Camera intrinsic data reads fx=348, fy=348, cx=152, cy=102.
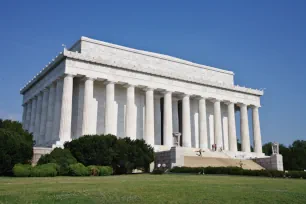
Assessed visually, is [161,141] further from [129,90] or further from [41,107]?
[41,107]

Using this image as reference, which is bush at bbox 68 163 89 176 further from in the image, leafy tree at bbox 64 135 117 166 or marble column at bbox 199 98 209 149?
marble column at bbox 199 98 209 149

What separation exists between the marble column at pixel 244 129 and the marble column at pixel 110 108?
27.1 meters

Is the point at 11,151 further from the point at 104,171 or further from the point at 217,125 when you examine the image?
the point at 217,125

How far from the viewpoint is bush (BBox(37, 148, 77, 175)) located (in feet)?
113

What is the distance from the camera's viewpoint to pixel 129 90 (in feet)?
193

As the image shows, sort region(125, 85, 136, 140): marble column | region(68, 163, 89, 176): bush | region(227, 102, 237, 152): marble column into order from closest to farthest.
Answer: region(68, 163, 89, 176): bush
region(125, 85, 136, 140): marble column
region(227, 102, 237, 152): marble column

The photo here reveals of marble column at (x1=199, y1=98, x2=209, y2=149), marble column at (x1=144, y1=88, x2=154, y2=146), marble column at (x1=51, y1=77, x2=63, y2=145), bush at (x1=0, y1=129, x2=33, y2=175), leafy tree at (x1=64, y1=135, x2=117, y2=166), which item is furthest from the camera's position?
marble column at (x1=199, y1=98, x2=209, y2=149)

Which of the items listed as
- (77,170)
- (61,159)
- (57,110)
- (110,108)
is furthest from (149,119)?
(77,170)

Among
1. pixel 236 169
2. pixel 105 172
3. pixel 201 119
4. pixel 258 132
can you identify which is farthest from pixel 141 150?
pixel 258 132

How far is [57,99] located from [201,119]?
27.0 metres

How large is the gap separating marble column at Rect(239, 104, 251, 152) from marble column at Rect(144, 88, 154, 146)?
2099 cm

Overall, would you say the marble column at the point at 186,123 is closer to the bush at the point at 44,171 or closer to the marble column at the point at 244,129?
the marble column at the point at 244,129

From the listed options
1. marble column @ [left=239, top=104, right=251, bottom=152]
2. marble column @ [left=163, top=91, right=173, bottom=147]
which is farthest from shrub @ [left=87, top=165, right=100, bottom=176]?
marble column @ [left=239, top=104, right=251, bottom=152]

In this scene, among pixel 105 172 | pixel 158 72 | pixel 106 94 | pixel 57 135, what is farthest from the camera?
pixel 158 72
